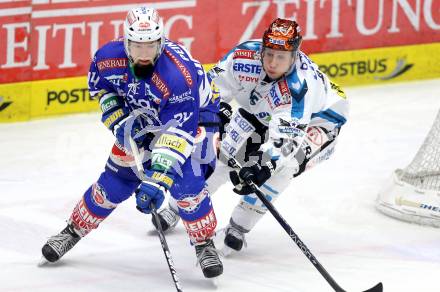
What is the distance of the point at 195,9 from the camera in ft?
29.9

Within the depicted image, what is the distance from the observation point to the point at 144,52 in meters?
5.52

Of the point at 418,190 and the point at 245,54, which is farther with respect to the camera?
the point at 418,190

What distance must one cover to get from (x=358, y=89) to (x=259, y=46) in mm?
3668

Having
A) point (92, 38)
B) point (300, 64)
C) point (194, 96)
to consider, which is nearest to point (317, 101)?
point (300, 64)

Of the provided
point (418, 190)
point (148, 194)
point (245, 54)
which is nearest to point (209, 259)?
point (148, 194)

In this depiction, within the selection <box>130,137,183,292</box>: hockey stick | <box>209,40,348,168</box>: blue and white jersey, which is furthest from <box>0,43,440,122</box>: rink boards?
<box>130,137,183,292</box>: hockey stick

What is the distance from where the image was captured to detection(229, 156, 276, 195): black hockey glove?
19.1 feet

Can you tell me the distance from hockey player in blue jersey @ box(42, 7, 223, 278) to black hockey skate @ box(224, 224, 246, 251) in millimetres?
331

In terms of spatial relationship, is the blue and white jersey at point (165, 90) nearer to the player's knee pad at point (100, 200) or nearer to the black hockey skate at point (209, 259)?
the player's knee pad at point (100, 200)

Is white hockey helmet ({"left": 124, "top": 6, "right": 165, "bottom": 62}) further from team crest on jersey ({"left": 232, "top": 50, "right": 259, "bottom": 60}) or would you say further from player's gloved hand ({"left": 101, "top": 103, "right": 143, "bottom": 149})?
team crest on jersey ({"left": 232, "top": 50, "right": 259, "bottom": 60})

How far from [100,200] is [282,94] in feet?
3.43

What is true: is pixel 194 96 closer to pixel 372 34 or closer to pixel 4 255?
pixel 4 255

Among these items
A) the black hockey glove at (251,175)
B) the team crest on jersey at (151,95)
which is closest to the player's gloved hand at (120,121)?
the team crest on jersey at (151,95)

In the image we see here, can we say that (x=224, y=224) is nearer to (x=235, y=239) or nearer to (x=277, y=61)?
(x=235, y=239)
